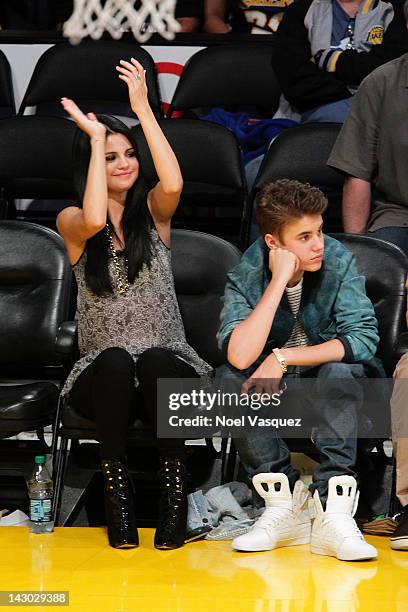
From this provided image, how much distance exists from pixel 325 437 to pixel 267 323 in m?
0.38

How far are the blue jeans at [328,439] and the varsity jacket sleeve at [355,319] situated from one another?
0.16 ft

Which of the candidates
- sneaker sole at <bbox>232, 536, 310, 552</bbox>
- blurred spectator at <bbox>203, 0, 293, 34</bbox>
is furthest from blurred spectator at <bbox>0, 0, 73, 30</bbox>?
sneaker sole at <bbox>232, 536, 310, 552</bbox>

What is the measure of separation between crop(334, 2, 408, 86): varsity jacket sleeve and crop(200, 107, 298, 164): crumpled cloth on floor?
13.3 inches

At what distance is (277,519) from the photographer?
3078 millimetres

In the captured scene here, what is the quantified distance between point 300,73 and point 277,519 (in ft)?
8.10

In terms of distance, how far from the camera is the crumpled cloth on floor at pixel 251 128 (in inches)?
196

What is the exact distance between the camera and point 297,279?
3391mm

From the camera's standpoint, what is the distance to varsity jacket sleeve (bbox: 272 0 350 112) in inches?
193

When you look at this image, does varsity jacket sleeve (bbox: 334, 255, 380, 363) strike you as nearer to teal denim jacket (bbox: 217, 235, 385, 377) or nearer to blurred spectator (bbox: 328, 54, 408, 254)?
teal denim jacket (bbox: 217, 235, 385, 377)

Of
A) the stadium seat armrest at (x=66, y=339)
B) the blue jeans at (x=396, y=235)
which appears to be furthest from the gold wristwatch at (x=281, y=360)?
the blue jeans at (x=396, y=235)

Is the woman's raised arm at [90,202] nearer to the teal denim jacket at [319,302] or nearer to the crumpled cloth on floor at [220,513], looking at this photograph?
the teal denim jacket at [319,302]

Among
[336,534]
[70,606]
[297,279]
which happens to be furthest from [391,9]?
[70,606]

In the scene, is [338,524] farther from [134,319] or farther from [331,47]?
[331,47]

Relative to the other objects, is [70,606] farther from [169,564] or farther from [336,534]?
[336,534]
